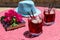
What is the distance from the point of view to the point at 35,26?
1.37 m

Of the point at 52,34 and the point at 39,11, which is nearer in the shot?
the point at 52,34

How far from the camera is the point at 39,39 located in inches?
52.4

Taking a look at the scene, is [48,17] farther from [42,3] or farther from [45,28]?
[42,3]

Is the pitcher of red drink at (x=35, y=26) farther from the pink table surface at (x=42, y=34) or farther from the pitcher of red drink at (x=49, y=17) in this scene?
the pitcher of red drink at (x=49, y=17)

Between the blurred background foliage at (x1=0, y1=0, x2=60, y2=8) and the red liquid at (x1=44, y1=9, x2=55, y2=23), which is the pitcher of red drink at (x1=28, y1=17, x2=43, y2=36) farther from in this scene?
the blurred background foliage at (x1=0, y1=0, x2=60, y2=8)

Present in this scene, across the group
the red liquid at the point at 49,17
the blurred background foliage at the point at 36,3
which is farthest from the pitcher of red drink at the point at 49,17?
the blurred background foliage at the point at 36,3

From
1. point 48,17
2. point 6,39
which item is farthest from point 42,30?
point 6,39

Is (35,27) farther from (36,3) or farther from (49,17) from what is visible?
(36,3)

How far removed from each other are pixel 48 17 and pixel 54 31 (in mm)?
156

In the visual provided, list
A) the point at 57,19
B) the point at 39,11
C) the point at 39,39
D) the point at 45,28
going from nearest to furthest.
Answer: the point at 39,39 < the point at 45,28 < the point at 57,19 < the point at 39,11

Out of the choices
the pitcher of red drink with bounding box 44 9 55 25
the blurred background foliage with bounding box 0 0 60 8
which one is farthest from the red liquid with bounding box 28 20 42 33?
the blurred background foliage with bounding box 0 0 60 8

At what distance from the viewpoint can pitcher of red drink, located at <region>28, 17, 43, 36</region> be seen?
136 cm

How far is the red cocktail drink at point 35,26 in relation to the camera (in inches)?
53.6

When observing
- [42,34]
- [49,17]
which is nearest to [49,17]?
[49,17]
